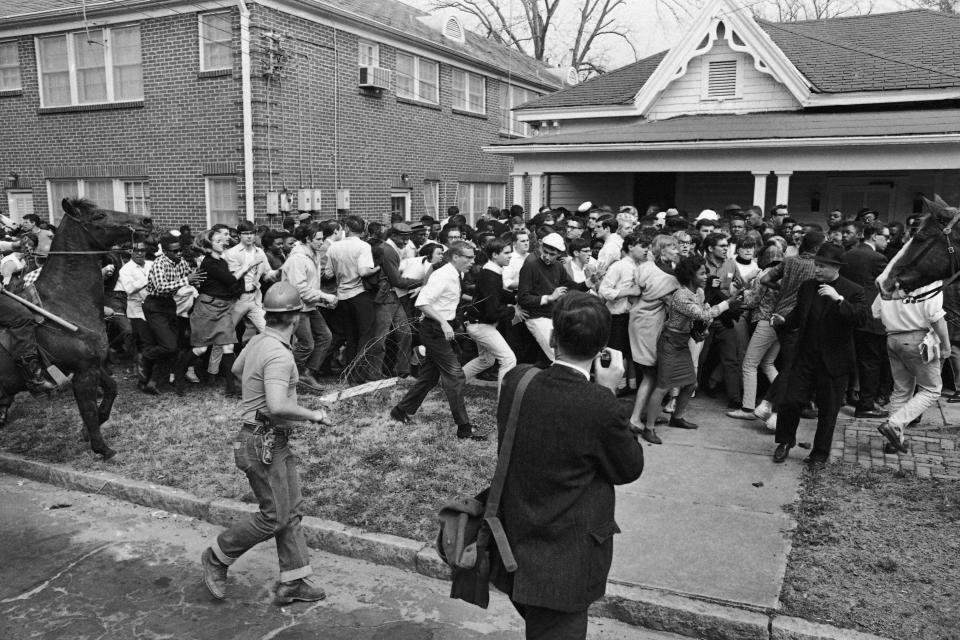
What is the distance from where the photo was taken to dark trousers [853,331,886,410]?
8211 mm

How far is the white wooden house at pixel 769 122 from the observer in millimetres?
14531

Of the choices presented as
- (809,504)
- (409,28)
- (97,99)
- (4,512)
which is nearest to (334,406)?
(4,512)

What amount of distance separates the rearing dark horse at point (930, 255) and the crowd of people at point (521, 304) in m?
0.77

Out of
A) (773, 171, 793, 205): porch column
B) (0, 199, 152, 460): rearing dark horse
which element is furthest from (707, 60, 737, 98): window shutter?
(0, 199, 152, 460): rearing dark horse

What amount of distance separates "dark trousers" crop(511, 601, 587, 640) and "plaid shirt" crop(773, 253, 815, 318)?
5188 millimetres

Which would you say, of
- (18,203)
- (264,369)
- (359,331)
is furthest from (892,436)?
(18,203)

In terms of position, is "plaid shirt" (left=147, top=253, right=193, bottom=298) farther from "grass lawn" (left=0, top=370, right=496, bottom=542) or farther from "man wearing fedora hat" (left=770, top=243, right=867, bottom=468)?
"man wearing fedora hat" (left=770, top=243, right=867, bottom=468)

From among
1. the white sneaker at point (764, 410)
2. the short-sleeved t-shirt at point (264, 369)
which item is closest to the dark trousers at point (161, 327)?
the short-sleeved t-shirt at point (264, 369)

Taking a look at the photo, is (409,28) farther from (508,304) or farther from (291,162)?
(508,304)

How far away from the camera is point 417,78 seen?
800 inches

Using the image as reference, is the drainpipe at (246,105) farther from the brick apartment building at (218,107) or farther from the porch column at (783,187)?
the porch column at (783,187)

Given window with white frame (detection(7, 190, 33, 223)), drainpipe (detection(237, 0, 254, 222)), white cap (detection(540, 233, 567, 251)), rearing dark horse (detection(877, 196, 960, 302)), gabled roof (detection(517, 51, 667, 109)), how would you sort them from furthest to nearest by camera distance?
gabled roof (detection(517, 51, 667, 109))
window with white frame (detection(7, 190, 33, 223))
drainpipe (detection(237, 0, 254, 222))
white cap (detection(540, 233, 567, 251))
rearing dark horse (detection(877, 196, 960, 302))

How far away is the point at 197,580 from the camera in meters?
5.13

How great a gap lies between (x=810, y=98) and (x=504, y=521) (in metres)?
16.2
